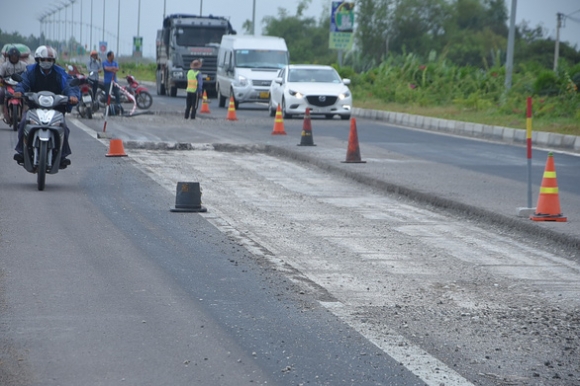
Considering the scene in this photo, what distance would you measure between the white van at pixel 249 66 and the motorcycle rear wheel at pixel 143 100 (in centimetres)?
480

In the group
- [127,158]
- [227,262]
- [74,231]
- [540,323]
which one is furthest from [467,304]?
[127,158]

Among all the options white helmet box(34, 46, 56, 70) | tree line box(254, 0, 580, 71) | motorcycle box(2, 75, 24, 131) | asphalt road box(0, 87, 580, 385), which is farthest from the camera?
tree line box(254, 0, 580, 71)

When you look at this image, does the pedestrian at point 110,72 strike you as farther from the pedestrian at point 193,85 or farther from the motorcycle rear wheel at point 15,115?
the motorcycle rear wheel at point 15,115

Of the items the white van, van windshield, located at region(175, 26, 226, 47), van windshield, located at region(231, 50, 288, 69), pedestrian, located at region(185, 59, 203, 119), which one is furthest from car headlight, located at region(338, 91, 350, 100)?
van windshield, located at region(175, 26, 226, 47)

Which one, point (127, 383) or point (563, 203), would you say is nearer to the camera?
point (127, 383)

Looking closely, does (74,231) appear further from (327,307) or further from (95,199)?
(327,307)

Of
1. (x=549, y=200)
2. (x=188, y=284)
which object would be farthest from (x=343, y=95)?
(x=188, y=284)

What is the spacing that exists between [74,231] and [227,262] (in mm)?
1913

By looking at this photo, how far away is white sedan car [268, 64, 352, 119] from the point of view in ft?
102

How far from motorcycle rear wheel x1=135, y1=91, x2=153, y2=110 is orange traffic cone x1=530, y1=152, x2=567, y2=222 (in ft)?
77.6

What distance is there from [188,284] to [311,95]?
79.2 ft

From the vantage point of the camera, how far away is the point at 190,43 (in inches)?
1817

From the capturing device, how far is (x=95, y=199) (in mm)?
11508

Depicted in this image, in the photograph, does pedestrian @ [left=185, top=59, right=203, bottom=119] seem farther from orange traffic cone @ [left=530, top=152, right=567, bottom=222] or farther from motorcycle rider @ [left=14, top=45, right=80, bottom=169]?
orange traffic cone @ [left=530, top=152, right=567, bottom=222]
